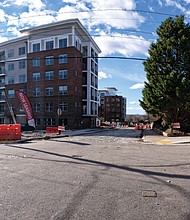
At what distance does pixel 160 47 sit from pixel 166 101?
5873mm

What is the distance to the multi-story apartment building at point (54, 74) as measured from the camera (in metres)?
49.2

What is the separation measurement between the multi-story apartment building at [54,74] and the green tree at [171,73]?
23130 millimetres

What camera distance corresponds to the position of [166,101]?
82.7 feet

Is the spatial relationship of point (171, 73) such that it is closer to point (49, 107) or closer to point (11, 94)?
point (49, 107)

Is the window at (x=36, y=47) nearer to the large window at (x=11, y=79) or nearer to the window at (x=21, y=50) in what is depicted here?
the window at (x=21, y=50)

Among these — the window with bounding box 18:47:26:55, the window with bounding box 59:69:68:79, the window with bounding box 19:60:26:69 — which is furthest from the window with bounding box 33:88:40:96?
the window with bounding box 18:47:26:55

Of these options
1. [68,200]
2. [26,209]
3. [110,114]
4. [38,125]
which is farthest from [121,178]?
[110,114]

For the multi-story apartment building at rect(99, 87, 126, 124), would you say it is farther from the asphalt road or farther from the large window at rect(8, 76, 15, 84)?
the asphalt road

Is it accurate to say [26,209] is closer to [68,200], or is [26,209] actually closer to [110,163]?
[68,200]

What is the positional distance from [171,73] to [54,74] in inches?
1239

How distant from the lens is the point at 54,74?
5078cm

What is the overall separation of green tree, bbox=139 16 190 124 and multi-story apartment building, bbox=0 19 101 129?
2313cm

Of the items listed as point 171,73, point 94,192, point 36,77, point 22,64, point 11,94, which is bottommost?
point 94,192

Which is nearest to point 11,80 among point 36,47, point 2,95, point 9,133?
point 2,95
